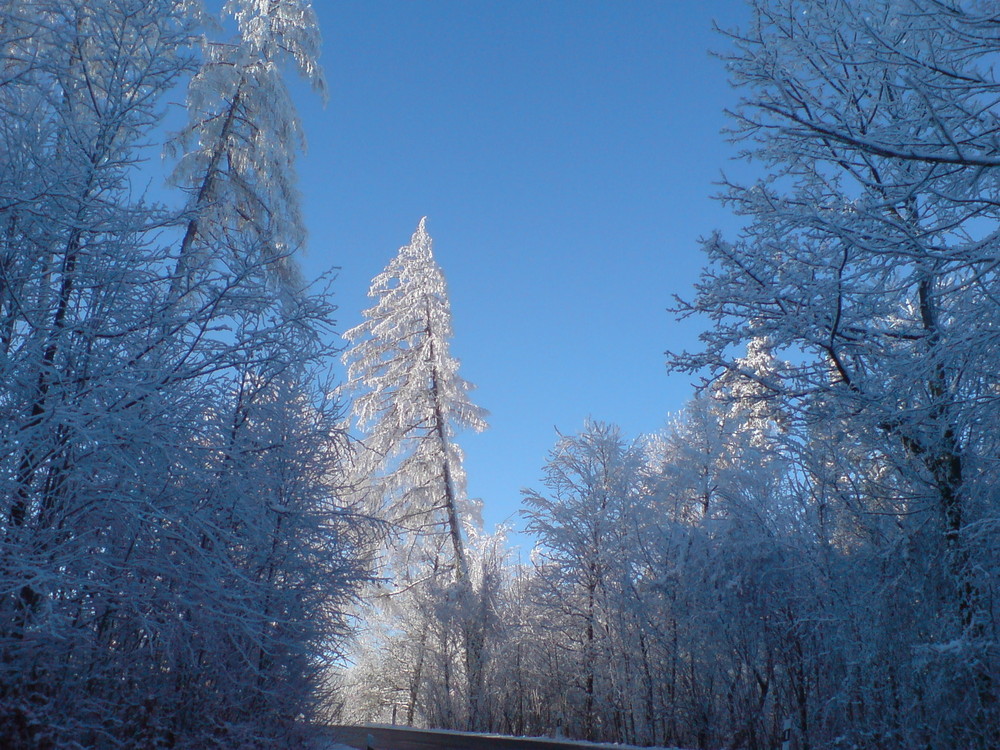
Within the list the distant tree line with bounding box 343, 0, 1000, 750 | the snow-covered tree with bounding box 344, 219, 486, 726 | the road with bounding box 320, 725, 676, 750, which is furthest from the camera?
the snow-covered tree with bounding box 344, 219, 486, 726

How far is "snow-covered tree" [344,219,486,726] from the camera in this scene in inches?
844

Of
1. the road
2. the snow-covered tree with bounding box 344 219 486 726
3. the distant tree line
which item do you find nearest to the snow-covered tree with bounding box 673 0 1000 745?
the distant tree line

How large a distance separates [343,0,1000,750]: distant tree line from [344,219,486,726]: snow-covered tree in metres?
0.17

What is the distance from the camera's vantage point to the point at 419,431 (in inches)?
923

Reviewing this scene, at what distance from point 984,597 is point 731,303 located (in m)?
4.53

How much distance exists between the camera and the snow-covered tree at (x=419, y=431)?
21438 millimetres

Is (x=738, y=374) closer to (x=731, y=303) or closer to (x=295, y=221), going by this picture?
(x=731, y=303)

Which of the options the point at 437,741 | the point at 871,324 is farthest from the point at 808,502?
the point at 437,741

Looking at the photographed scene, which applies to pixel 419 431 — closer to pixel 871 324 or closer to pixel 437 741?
pixel 437 741

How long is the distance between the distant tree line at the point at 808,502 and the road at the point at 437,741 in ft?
12.3

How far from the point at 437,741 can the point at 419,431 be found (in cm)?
1172

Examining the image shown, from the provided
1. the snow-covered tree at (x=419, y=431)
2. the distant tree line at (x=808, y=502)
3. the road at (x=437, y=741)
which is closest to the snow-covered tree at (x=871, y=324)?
the distant tree line at (x=808, y=502)

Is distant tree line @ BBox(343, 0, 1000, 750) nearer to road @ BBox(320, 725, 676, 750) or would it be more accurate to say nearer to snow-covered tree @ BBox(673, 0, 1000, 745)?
snow-covered tree @ BBox(673, 0, 1000, 745)

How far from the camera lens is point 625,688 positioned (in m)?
16.0
